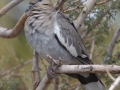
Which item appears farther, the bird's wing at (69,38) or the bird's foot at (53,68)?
the bird's wing at (69,38)

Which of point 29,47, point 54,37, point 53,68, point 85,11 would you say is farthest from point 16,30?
point 29,47

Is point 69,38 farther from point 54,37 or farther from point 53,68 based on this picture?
point 53,68

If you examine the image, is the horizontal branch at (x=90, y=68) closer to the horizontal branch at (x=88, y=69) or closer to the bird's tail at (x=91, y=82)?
the horizontal branch at (x=88, y=69)

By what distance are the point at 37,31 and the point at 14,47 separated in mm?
1202

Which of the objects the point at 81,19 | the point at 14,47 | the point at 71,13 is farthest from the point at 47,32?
the point at 14,47

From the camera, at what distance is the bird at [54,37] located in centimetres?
265

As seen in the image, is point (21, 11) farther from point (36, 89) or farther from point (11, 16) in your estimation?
point (36, 89)

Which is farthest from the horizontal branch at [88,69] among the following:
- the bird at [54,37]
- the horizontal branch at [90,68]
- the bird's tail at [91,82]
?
the bird's tail at [91,82]

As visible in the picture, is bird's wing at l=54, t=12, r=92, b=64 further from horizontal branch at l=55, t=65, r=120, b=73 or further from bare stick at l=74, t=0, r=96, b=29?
horizontal branch at l=55, t=65, r=120, b=73

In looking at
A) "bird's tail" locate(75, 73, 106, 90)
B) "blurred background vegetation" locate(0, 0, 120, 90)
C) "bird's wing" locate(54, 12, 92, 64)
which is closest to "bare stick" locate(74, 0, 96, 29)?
"bird's wing" locate(54, 12, 92, 64)

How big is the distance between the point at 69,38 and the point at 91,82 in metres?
0.37

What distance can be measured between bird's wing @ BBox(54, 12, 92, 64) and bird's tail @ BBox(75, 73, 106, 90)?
136mm

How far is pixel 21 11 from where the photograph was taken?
3895mm

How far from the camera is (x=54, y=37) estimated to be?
2.66 meters
